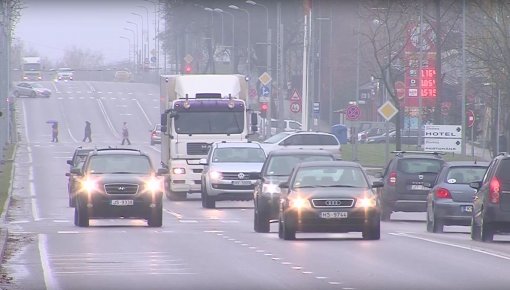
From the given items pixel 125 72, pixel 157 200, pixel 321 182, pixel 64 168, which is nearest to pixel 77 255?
pixel 321 182

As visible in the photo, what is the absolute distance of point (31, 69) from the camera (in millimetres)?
145625

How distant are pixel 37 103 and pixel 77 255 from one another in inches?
4097

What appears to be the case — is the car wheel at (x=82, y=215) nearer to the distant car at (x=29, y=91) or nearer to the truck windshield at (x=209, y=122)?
the truck windshield at (x=209, y=122)

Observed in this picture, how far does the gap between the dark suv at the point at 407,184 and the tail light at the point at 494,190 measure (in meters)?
10.1

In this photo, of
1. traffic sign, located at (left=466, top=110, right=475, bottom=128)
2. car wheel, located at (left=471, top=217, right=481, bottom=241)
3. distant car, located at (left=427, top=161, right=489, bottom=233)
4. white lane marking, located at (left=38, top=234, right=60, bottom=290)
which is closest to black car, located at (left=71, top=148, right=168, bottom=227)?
white lane marking, located at (left=38, top=234, right=60, bottom=290)

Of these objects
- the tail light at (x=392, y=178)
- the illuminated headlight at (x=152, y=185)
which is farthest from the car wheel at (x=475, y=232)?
the tail light at (x=392, y=178)

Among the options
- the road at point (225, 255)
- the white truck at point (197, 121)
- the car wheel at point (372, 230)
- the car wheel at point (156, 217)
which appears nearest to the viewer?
the road at point (225, 255)

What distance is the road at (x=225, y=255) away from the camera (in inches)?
682

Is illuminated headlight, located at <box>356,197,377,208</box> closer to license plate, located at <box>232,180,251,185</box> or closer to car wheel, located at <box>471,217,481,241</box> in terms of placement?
car wheel, located at <box>471,217,481,241</box>

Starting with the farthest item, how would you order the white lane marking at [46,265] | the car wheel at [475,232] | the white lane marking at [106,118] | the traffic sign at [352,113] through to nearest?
1. the white lane marking at [106,118]
2. the traffic sign at [352,113]
3. the car wheel at [475,232]
4. the white lane marking at [46,265]

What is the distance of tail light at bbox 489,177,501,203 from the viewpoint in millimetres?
25000

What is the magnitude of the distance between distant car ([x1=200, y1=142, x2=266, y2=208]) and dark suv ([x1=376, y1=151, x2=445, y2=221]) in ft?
15.2

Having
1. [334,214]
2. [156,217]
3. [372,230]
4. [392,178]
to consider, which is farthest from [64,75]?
[334,214]

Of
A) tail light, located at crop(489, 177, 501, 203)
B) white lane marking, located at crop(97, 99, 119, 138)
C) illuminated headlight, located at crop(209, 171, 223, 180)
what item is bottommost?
white lane marking, located at crop(97, 99, 119, 138)
